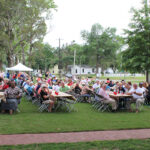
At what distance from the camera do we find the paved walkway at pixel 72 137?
5.24 m

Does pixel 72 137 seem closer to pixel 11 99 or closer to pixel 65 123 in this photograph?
pixel 65 123

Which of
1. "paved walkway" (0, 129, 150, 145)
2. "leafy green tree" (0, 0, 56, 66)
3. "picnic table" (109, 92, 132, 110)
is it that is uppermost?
"leafy green tree" (0, 0, 56, 66)

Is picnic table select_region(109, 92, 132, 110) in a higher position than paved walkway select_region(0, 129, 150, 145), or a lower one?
higher

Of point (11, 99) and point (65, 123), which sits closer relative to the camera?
point (65, 123)

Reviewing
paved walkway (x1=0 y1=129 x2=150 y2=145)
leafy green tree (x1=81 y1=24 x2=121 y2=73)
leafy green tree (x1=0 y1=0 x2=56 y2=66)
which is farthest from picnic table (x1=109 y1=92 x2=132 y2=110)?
leafy green tree (x1=81 y1=24 x2=121 y2=73)

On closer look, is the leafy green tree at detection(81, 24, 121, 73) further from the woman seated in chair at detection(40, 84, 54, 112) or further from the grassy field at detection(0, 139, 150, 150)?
the grassy field at detection(0, 139, 150, 150)

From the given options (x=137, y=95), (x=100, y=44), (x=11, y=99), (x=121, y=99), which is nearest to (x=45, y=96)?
(x=11, y=99)

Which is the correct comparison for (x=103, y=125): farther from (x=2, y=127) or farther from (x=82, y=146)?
(x=2, y=127)

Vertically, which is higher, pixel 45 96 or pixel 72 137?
pixel 45 96

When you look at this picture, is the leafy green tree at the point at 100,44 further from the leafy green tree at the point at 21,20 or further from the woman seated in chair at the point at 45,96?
the woman seated in chair at the point at 45,96

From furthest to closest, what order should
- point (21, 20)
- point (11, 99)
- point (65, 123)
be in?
point (21, 20), point (11, 99), point (65, 123)

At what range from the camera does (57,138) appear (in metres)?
5.52

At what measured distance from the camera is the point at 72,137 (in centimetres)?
564

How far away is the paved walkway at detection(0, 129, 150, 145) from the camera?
5.24 metres
